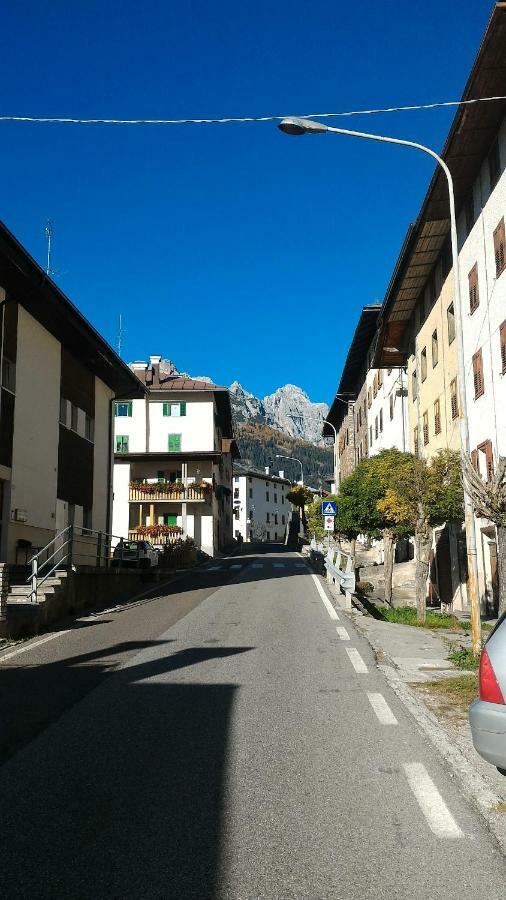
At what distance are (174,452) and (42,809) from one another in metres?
49.4

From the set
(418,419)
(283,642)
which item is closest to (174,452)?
(418,419)

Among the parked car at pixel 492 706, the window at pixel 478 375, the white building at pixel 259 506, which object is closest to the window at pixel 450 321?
the window at pixel 478 375

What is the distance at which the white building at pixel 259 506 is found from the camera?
11219 centimetres

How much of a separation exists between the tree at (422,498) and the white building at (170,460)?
3329cm

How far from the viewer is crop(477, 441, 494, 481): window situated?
65.5ft

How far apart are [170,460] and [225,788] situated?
5005cm

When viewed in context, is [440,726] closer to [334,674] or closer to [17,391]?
[334,674]

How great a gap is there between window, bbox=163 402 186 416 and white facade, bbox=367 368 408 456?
14.6 metres

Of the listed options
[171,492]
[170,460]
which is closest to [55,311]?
[171,492]

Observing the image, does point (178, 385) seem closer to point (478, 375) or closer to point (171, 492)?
point (171, 492)

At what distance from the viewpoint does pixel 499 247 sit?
1866 centimetres

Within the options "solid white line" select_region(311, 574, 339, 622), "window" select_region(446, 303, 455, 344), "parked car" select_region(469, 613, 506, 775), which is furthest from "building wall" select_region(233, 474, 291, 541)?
"parked car" select_region(469, 613, 506, 775)

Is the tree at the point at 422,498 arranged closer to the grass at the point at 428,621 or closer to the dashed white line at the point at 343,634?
the grass at the point at 428,621

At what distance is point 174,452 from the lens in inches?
2120
